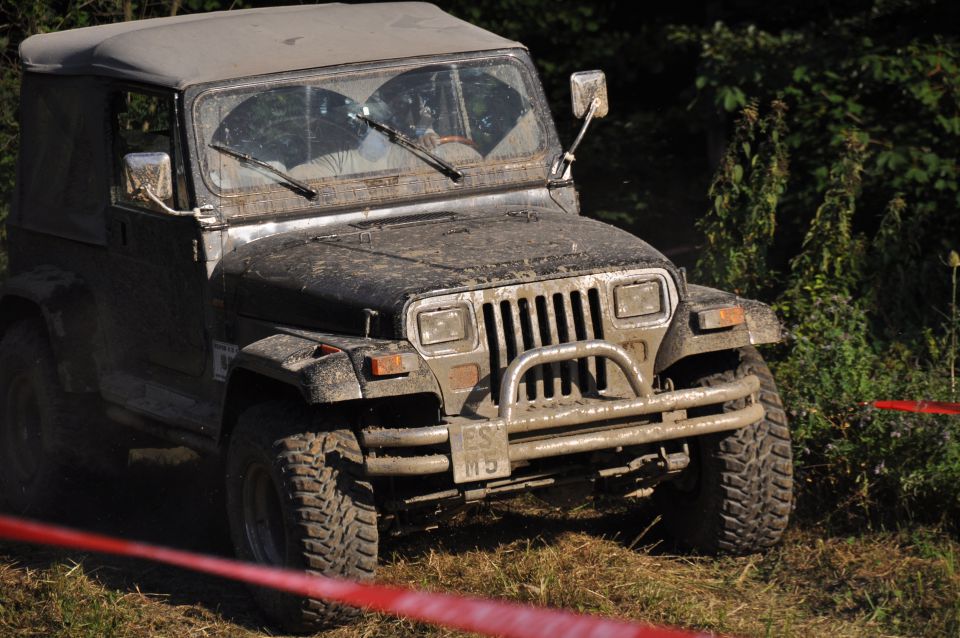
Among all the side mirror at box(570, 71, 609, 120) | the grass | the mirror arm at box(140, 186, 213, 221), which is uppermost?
the side mirror at box(570, 71, 609, 120)

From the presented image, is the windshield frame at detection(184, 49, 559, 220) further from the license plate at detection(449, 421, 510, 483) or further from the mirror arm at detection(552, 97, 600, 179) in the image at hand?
the license plate at detection(449, 421, 510, 483)

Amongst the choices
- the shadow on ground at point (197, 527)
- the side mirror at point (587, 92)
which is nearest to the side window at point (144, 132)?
the shadow on ground at point (197, 527)

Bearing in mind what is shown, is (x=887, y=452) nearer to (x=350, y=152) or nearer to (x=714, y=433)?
(x=714, y=433)

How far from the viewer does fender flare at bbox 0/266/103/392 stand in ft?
20.4

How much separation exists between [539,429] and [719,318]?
80cm

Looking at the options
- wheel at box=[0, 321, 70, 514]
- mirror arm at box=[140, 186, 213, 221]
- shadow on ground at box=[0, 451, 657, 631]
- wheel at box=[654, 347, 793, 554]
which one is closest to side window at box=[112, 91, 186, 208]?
mirror arm at box=[140, 186, 213, 221]

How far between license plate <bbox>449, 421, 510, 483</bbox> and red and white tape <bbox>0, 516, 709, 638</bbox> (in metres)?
0.40

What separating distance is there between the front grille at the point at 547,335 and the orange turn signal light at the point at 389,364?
1.11 feet

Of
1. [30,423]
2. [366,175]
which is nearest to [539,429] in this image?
[366,175]

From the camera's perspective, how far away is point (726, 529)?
5.23m

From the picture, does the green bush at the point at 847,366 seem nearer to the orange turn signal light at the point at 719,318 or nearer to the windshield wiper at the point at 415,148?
the orange turn signal light at the point at 719,318

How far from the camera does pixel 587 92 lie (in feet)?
20.1

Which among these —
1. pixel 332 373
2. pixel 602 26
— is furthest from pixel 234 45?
pixel 602 26

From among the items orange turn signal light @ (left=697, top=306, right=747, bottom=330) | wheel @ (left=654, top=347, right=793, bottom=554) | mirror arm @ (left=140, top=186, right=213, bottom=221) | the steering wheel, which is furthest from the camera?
the steering wheel
